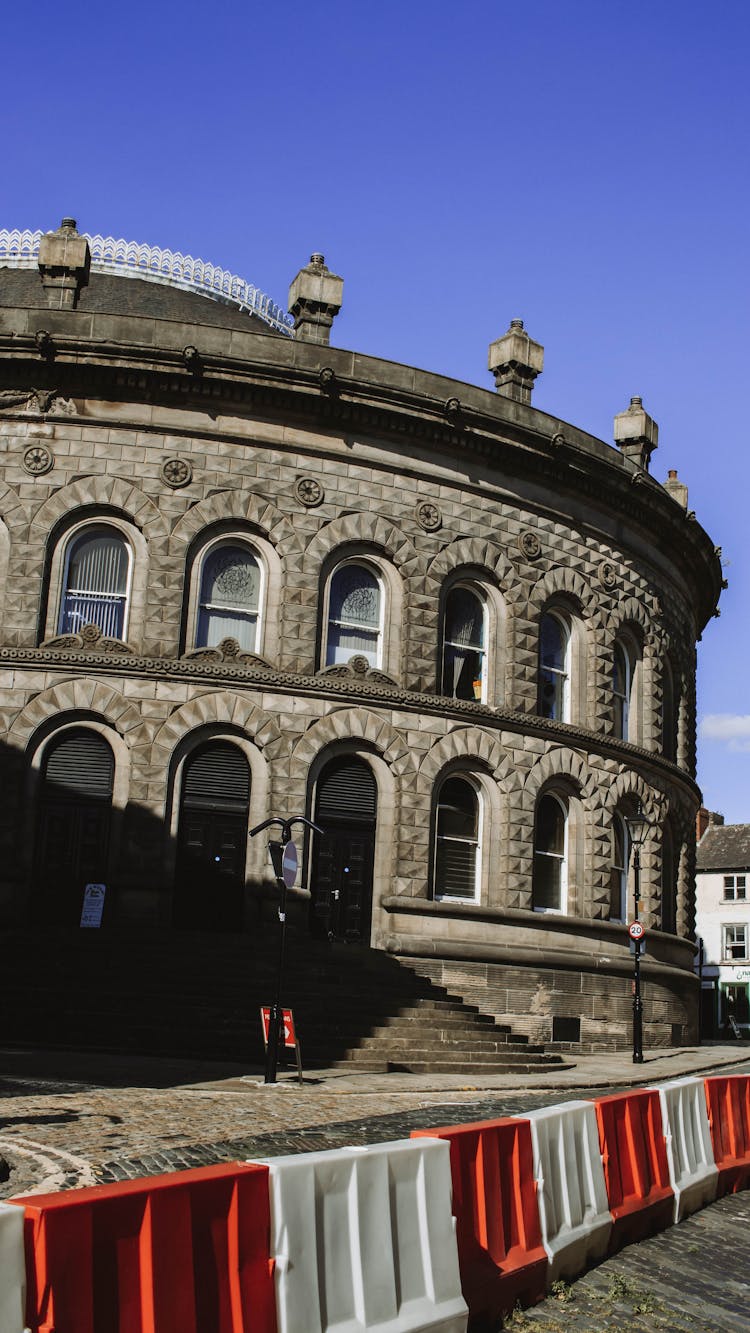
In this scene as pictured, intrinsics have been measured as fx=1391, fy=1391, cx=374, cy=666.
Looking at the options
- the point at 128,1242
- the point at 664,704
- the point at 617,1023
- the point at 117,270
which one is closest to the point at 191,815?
the point at 617,1023

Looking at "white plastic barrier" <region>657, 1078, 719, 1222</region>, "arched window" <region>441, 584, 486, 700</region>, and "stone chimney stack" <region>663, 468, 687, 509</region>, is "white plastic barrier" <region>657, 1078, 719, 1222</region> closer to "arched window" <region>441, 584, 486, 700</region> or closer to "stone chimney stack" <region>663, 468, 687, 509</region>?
"arched window" <region>441, 584, 486, 700</region>

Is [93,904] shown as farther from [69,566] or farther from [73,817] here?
[69,566]

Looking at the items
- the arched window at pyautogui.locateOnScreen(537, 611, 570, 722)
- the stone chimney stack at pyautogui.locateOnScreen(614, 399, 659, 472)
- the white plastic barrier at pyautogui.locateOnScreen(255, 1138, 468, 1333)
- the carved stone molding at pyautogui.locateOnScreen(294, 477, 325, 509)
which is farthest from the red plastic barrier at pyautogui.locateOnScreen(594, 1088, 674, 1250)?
the stone chimney stack at pyautogui.locateOnScreen(614, 399, 659, 472)

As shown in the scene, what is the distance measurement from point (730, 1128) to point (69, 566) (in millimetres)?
16752

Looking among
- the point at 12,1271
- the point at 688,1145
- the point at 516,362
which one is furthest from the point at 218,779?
the point at 12,1271

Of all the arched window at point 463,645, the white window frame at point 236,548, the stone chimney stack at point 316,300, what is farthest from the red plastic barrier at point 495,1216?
the stone chimney stack at point 316,300

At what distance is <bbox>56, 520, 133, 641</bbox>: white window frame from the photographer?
25.6 meters

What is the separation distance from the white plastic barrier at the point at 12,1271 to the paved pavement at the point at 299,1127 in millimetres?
3481

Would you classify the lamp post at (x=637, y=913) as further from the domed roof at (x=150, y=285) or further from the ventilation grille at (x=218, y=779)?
the domed roof at (x=150, y=285)

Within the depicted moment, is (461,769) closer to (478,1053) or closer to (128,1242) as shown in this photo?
(478,1053)

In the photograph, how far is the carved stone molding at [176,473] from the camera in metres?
26.0

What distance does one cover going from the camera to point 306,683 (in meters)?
25.8

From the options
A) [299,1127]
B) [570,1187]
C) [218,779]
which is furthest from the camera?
[218,779]

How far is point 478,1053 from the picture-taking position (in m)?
21.4
